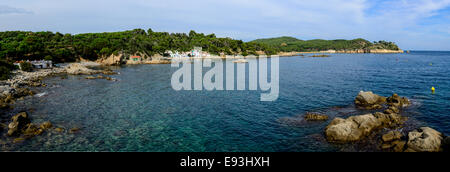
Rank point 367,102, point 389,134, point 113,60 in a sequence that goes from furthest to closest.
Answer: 1. point 113,60
2. point 367,102
3. point 389,134

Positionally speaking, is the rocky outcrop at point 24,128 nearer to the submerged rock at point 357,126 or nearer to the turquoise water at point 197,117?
the turquoise water at point 197,117

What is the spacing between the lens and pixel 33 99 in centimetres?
3319

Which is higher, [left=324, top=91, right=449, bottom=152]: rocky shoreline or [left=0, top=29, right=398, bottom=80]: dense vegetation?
[left=0, top=29, right=398, bottom=80]: dense vegetation

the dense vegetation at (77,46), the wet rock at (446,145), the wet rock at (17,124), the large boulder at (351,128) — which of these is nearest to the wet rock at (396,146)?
the large boulder at (351,128)

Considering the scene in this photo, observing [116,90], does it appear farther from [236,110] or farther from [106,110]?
[236,110]

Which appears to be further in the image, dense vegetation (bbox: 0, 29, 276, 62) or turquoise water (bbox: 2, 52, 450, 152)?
dense vegetation (bbox: 0, 29, 276, 62)

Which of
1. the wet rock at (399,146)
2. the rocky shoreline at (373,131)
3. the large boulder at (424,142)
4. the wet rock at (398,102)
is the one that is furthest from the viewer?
the wet rock at (398,102)

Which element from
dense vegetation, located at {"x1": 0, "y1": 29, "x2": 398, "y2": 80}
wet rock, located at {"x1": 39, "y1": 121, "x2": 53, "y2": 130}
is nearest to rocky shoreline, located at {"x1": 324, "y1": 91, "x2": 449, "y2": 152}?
wet rock, located at {"x1": 39, "y1": 121, "x2": 53, "y2": 130}

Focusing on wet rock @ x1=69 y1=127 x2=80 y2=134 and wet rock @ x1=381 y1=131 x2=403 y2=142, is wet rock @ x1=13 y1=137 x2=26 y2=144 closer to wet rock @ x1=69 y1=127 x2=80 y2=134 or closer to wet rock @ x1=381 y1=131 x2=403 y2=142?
wet rock @ x1=69 y1=127 x2=80 y2=134

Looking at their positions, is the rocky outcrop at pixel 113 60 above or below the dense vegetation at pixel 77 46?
below

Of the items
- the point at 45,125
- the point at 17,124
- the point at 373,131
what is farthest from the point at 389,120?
the point at 17,124

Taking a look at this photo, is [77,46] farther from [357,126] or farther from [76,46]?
[357,126]

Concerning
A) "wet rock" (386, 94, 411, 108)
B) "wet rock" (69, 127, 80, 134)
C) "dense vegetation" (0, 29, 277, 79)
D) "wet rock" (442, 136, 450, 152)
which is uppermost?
"dense vegetation" (0, 29, 277, 79)

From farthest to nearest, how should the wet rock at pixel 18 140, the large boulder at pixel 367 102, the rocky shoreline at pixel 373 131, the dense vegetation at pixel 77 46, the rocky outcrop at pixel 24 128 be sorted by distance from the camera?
the dense vegetation at pixel 77 46 → the large boulder at pixel 367 102 → the rocky outcrop at pixel 24 128 → the wet rock at pixel 18 140 → the rocky shoreline at pixel 373 131
